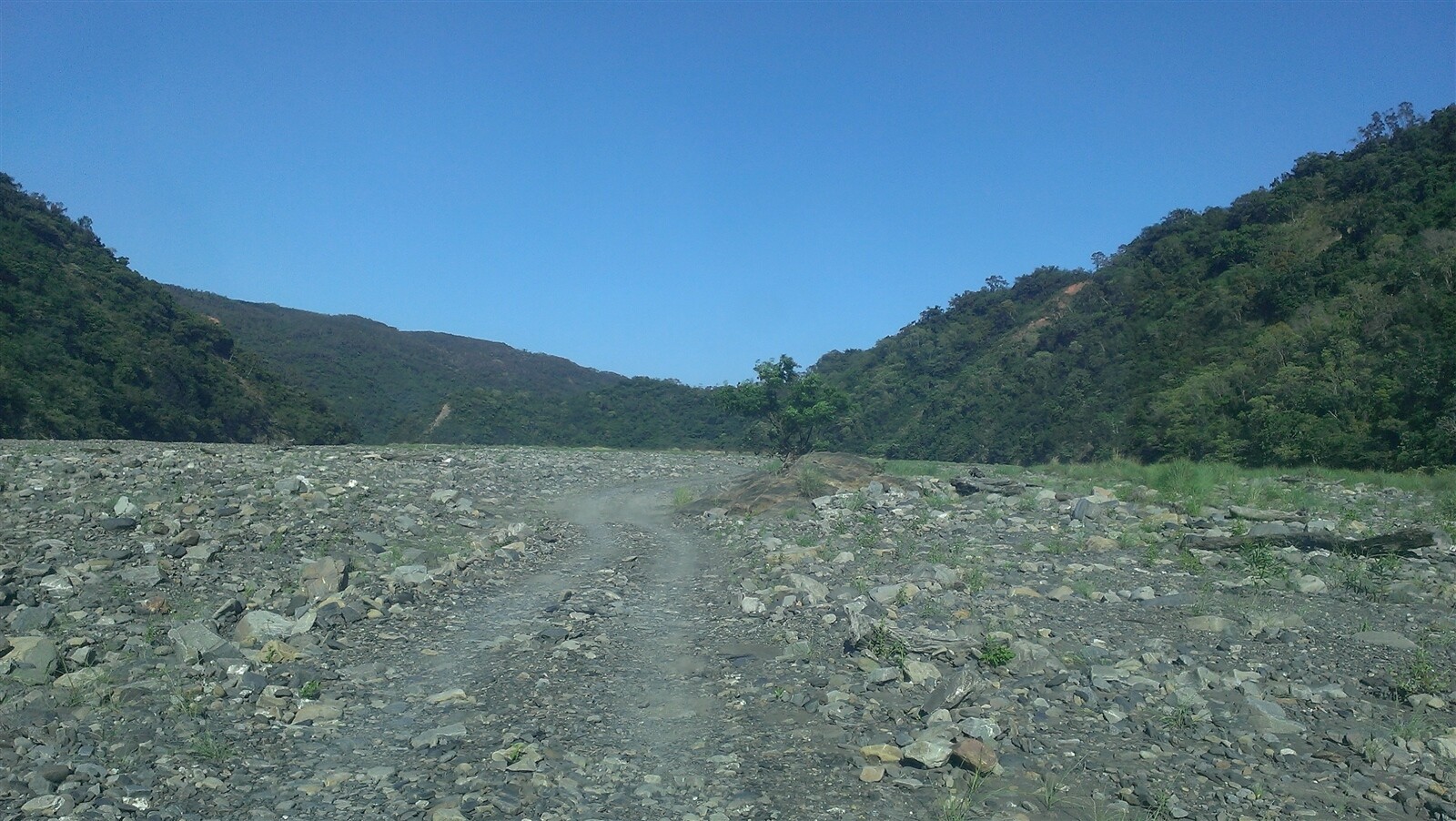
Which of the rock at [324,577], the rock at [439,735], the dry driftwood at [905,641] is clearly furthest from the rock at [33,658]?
the dry driftwood at [905,641]

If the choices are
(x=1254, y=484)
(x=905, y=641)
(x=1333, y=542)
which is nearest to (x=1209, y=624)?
(x=905, y=641)

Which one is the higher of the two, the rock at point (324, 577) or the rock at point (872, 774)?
the rock at point (324, 577)

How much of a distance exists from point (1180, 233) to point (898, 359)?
21407mm

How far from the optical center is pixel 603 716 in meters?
6.15

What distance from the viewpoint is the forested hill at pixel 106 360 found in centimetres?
2612

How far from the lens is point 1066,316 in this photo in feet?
184

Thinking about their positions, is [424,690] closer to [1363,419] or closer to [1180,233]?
[1363,419]

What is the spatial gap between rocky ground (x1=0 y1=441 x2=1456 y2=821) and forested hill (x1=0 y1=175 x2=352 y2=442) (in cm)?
1524

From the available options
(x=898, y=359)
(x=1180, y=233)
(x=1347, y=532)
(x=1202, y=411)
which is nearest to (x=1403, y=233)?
(x=1202, y=411)

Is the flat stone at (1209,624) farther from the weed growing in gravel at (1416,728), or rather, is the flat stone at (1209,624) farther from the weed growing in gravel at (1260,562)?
the weed growing in gravel at (1260,562)

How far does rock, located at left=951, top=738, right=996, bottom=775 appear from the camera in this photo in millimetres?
5105

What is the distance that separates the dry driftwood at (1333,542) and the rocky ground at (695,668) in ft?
0.90

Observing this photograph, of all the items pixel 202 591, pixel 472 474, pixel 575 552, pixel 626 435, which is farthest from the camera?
pixel 626 435

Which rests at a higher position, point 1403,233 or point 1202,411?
point 1403,233
